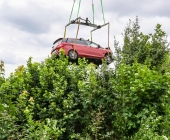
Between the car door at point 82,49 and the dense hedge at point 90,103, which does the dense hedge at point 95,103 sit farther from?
the car door at point 82,49

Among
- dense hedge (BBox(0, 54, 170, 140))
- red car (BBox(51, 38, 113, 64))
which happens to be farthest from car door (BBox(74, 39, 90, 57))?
dense hedge (BBox(0, 54, 170, 140))

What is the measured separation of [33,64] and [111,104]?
6.74 ft

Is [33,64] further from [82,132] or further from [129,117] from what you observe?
[129,117]

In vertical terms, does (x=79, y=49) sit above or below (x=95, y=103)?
above

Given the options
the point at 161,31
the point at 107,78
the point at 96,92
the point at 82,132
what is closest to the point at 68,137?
the point at 82,132

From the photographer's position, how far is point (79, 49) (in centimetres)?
1166

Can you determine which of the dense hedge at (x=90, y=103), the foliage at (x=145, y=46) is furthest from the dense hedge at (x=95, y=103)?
the foliage at (x=145, y=46)

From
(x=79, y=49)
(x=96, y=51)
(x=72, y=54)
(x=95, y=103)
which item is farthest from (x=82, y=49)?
(x=95, y=103)

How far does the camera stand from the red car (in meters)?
11.3

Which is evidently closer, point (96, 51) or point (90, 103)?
point (90, 103)

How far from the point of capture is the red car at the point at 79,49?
1132cm

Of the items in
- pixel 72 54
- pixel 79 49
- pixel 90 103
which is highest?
pixel 79 49

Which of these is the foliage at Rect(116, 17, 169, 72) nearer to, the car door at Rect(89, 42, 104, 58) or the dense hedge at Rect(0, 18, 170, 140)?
the car door at Rect(89, 42, 104, 58)

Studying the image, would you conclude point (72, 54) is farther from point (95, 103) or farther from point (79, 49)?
point (95, 103)
